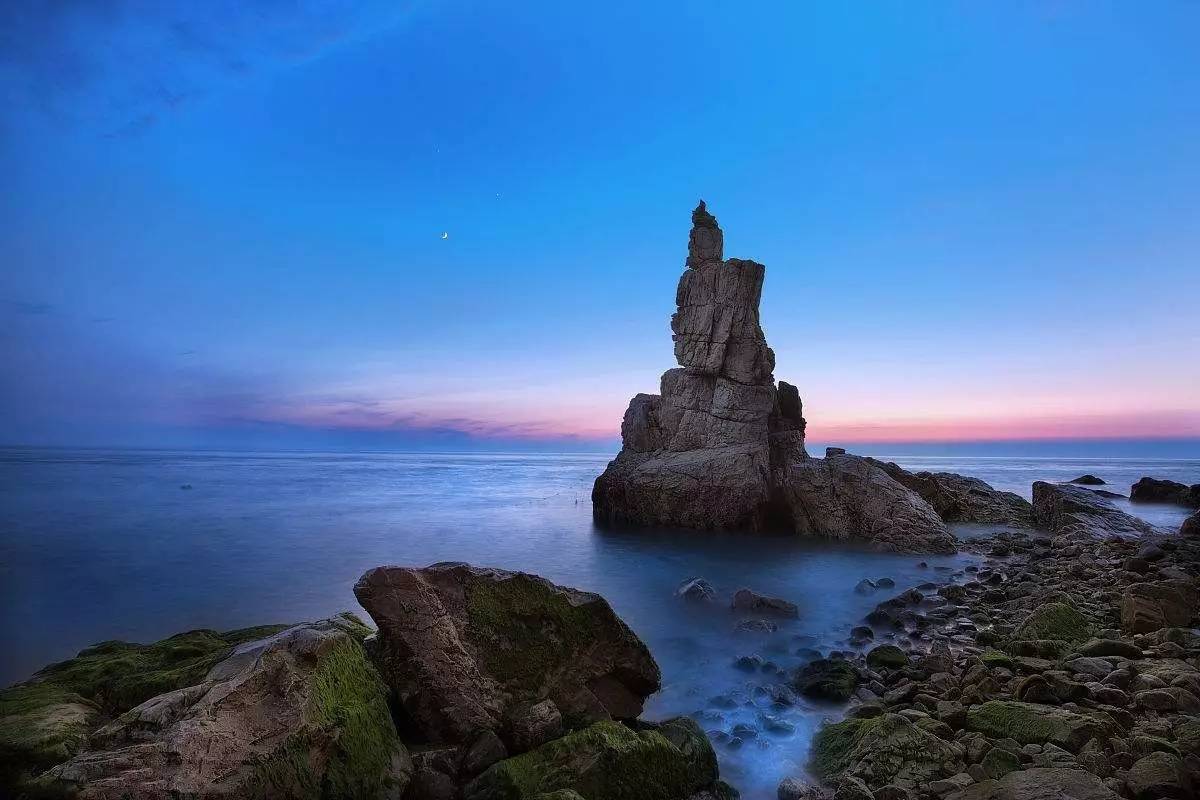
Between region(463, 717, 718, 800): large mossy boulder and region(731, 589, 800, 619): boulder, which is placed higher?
region(463, 717, 718, 800): large mossy boulder

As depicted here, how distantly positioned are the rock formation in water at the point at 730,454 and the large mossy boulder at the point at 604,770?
1496 cm

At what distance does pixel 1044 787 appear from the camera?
3555mm

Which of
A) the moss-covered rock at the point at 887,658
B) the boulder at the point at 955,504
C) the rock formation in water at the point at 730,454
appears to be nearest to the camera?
the moss-covered rock at the point at 887,658

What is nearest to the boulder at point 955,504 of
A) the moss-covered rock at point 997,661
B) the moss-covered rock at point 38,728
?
the moss-covered rock at point 997,661

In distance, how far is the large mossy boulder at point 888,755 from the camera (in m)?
4.55

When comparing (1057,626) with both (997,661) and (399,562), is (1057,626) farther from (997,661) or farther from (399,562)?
(399,562)

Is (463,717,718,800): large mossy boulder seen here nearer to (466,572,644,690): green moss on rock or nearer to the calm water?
the calm water

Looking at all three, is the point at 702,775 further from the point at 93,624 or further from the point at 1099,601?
Result: the point at 93,624

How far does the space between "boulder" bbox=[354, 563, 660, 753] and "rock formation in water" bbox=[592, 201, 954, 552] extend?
46.7 feet

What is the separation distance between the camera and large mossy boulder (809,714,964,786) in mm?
4555

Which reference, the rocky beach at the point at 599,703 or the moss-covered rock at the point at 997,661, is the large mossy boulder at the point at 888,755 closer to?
the rocky beach at the point at 599,703

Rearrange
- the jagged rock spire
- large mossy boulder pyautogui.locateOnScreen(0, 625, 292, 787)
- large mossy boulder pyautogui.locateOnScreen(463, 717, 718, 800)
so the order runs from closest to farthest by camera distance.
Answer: large mossy boulder pyautogui.locateOnScreen(0, 625, 292, 787) < large mossy boulder pyautogui.locateOnScreen(463, 717, 718, 800) < the jagged rock spire

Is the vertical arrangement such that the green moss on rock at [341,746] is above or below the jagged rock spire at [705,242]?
below

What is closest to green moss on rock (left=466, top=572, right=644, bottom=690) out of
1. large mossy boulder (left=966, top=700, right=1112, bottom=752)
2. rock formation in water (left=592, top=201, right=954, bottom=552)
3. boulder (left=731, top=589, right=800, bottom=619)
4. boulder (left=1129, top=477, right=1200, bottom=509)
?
large mossy boulder (left=966, top=700, right=1112, bottom=752)
